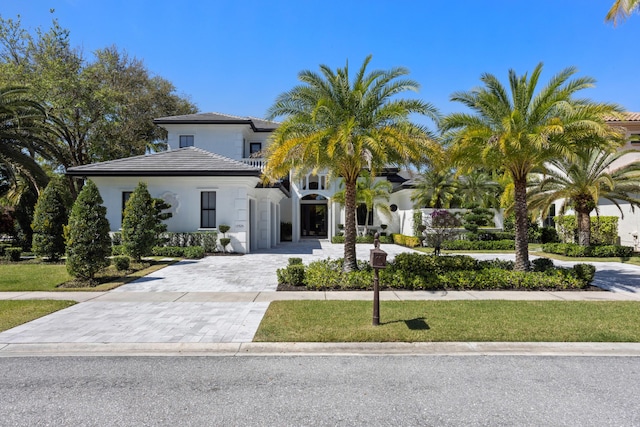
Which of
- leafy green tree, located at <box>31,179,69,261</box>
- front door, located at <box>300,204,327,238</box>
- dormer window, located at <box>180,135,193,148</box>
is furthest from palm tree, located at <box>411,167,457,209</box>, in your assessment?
leafy green tree, located at <box>31,179,69,261</box>

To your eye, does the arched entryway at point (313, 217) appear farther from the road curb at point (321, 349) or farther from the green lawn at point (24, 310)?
the road curb at point (321, 349)

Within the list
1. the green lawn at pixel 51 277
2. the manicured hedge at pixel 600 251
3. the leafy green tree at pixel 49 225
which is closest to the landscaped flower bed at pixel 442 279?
the green lawn at pixel 51 277

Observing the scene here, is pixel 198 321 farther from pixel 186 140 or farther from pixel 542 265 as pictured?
pixel 186 140

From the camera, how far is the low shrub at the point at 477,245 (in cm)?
2197

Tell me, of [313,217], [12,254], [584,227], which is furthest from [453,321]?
[313,217]

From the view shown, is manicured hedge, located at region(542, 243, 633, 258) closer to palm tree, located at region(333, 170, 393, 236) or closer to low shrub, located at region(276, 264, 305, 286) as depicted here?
palm tree, located at region(333, 170, 393, 236)

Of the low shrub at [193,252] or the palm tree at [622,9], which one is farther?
the low shrub at [193,252]

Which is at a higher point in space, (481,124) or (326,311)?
(481,124)

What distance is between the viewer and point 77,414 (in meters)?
3.79

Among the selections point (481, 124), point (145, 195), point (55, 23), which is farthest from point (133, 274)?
point (55, 23)

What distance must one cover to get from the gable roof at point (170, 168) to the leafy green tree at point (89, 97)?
5.91m

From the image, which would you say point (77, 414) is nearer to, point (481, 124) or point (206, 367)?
point (206, 367)

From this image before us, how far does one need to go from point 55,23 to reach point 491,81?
97.9 feet

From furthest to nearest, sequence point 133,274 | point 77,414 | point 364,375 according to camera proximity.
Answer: point 133,274, point 364,375, point 77,414
